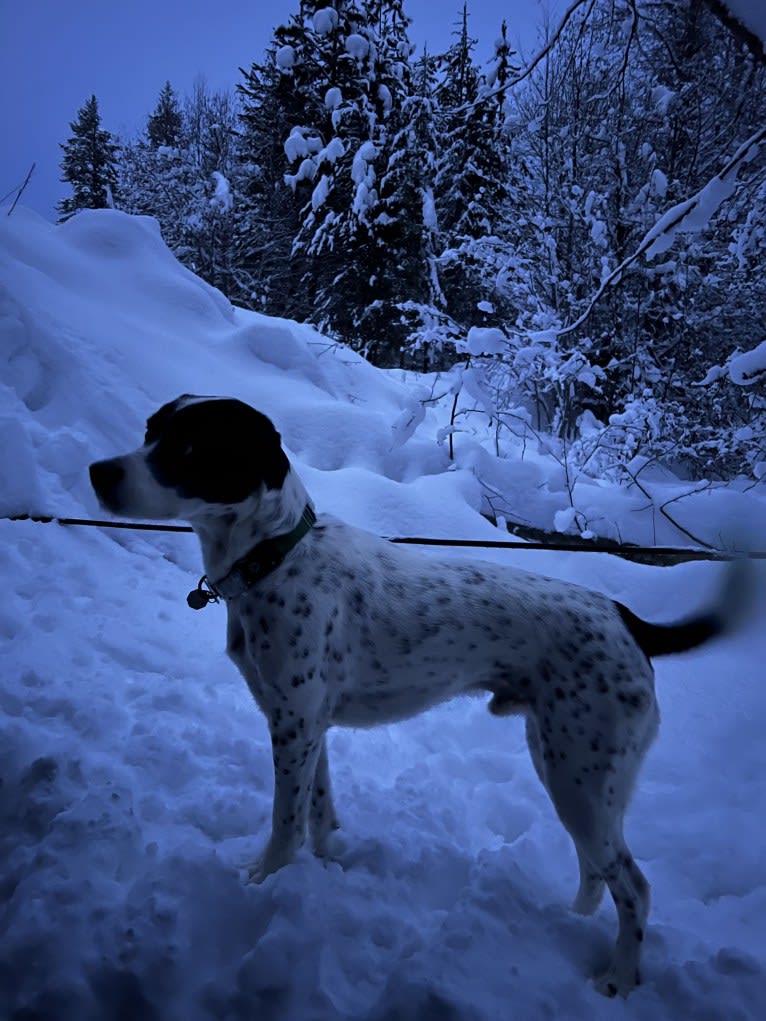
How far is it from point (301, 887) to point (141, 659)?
5.34 feet

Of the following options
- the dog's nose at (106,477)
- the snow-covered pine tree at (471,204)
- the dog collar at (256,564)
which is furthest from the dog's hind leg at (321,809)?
the snow-covered pine tree at (471,204)

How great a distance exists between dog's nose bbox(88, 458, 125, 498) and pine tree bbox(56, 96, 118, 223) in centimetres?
2437

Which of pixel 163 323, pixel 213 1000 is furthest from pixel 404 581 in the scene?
pixel 163 323

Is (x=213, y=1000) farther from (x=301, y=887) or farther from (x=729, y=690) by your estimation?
(x=729, y=690)

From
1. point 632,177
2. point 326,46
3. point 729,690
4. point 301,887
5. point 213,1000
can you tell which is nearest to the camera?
point 213,1000

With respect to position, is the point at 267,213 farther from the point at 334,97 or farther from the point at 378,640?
the point at 378,640

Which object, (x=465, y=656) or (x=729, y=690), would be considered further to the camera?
(x=729, y=690)

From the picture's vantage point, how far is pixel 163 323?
659 centimetres

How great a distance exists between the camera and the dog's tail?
1.80m

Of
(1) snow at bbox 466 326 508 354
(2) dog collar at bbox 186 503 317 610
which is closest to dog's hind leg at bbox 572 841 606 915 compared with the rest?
(2) dog collar at bbox 186 503 317 610

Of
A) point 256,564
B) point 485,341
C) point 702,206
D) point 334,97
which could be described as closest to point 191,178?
point 334,97

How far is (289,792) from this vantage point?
1797mm

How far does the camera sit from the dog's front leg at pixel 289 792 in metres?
1.77

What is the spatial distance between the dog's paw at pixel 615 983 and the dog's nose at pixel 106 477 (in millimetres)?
2000
